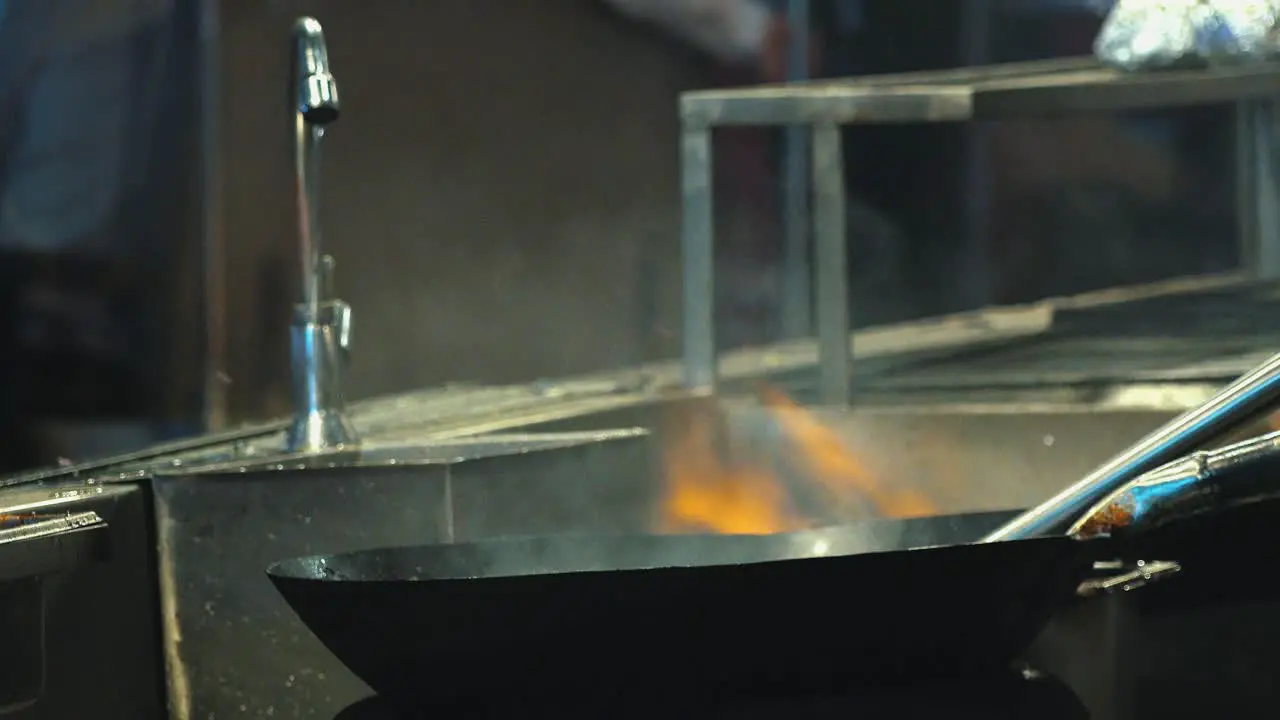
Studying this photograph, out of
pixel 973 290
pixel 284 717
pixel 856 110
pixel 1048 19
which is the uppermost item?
pixel 1048 19

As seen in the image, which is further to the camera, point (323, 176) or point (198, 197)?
point (323, 176)

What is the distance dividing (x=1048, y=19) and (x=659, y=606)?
151cm

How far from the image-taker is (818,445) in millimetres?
1561

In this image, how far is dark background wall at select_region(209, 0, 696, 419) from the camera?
1343mm

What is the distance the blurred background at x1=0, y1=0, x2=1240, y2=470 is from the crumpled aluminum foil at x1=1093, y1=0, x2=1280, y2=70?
459 mm

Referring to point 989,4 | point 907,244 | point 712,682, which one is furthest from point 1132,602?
point 989,4

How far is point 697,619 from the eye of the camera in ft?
2.44

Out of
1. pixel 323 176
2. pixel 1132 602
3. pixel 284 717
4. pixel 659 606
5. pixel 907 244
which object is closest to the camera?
pixel 659 606

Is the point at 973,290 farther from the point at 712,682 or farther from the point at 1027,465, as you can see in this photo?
the point at 712,682

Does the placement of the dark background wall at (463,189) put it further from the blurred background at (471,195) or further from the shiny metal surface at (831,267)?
the shiny metal surface at (831,267)

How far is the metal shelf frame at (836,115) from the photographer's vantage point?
1492mm

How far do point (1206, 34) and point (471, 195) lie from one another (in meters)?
0.75

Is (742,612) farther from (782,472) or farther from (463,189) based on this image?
(463,189)

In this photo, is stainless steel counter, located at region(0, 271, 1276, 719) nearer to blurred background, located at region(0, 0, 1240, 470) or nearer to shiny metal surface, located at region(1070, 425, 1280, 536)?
blurred background, located at region(0, 0, 1240, 470)
